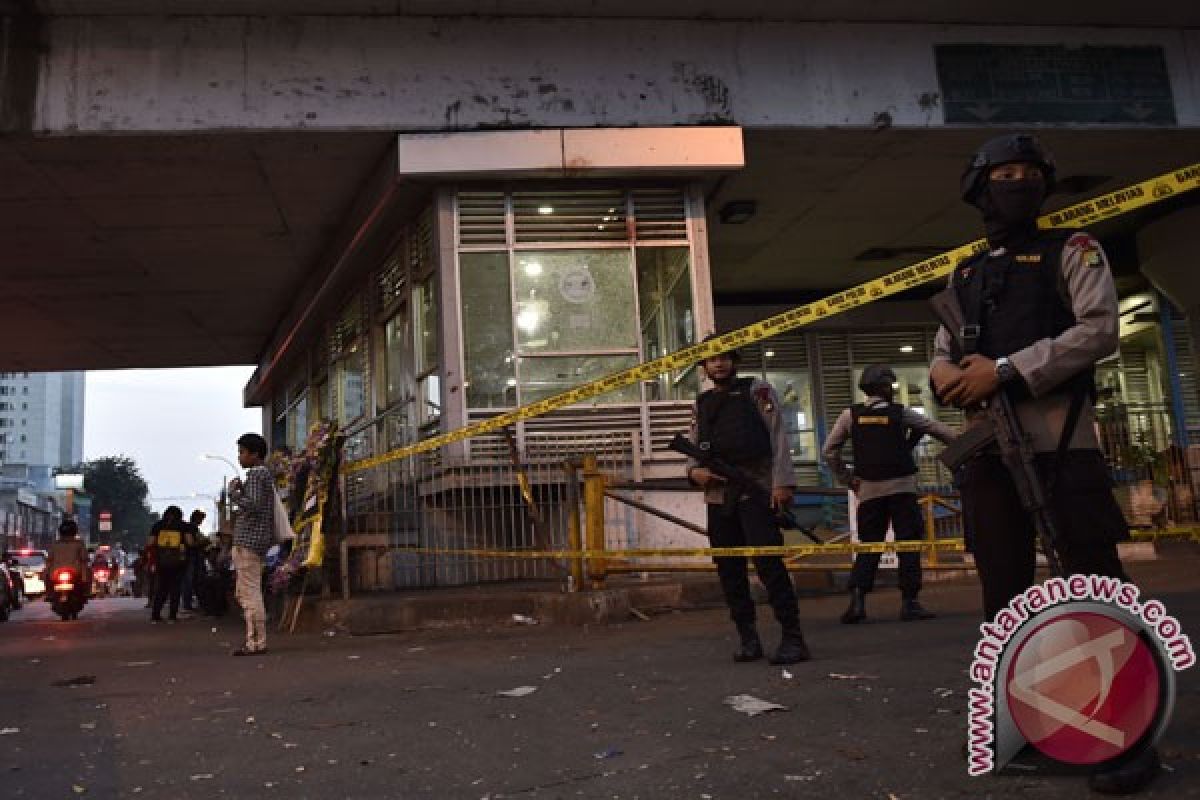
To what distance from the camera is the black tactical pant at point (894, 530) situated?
7.20 meters

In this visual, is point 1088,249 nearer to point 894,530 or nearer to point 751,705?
point 751,705

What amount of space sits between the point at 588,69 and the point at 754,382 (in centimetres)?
666

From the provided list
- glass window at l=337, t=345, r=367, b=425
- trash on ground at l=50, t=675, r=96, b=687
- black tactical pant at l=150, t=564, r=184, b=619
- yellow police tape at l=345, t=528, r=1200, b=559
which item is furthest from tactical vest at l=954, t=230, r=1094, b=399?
glass window at l=337, t=345, r=367, b=425

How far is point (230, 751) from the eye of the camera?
13.2ft

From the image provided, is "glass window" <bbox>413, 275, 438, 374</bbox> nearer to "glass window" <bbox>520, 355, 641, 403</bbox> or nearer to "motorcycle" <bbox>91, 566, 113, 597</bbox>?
"glass window" <bbox>520, 355, 641, 403</bbox>

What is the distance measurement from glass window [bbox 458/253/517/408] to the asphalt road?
4.50 m

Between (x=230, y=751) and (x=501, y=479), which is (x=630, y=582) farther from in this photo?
(x=230, y=751)

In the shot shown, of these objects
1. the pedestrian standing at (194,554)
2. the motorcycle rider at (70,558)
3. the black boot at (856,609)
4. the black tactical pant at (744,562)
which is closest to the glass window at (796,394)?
the pedestrian standing at (194,554)

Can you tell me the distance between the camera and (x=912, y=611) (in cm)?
714

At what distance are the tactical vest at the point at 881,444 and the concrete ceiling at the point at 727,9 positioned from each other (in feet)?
18.8

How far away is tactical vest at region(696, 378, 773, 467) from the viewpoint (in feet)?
17.9

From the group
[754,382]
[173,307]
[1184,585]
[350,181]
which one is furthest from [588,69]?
[173,307]

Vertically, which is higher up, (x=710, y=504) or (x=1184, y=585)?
(x=710, y=504)
